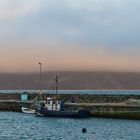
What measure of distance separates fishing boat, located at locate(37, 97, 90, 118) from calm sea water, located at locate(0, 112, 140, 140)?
1.14 m

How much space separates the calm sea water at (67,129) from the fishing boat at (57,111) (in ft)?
3.73

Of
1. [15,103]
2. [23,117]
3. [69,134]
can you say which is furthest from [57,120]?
[15,103]

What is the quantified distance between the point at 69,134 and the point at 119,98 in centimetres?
4819

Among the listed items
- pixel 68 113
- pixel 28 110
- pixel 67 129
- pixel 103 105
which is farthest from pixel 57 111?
pixel 28 110

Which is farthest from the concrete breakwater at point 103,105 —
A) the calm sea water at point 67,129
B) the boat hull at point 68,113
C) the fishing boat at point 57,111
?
the fishing boat at point 57,111

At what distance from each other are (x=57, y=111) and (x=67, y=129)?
18.1 meters

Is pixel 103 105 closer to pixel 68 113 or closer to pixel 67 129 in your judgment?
pixel 68 113

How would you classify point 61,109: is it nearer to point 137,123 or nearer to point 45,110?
point 45,110

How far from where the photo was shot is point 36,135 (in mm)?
77938

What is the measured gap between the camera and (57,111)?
341 feet

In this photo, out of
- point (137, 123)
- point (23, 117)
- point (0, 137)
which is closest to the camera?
point (0, 137)

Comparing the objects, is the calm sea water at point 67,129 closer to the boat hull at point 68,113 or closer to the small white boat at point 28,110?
the boat hull at point 68,113

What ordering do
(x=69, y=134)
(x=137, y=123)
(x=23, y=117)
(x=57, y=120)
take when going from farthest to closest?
(x=23, y=117)
(x=57, y=120)
(x=137, y=123)
(x=69, y=134)

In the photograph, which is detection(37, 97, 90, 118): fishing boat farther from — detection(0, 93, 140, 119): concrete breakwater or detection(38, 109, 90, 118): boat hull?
detection(0, 93, 140, 119): concrete breakwater
